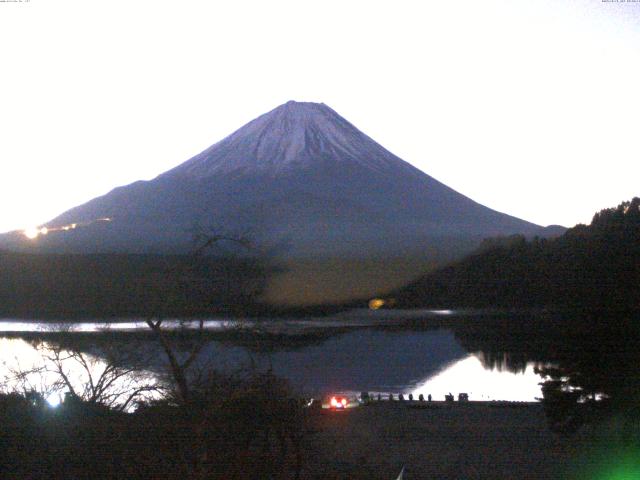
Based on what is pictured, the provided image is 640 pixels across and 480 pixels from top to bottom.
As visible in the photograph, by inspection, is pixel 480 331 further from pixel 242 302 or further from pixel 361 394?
pixel 242 302

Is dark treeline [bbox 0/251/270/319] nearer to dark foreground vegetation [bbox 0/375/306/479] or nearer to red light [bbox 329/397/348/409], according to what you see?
dark foreground vegetation [bbox 0/375/306/479]

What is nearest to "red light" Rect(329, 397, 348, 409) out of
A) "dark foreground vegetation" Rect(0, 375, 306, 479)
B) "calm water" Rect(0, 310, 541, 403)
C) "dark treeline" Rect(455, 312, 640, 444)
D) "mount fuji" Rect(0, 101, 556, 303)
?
"calm water" Rect(0, 310, 541, 403)

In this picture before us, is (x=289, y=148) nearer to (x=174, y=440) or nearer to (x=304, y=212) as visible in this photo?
(x=304, y=212)

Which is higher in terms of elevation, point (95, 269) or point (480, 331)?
point (95, 269)

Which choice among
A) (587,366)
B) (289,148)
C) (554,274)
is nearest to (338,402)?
(554,274)

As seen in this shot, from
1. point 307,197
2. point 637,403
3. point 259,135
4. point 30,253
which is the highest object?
point 259,135

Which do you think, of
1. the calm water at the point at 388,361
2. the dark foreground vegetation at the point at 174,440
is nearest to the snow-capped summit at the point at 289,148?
the calm water at the point at 388,361

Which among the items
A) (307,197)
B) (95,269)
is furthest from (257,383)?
(307,197)
